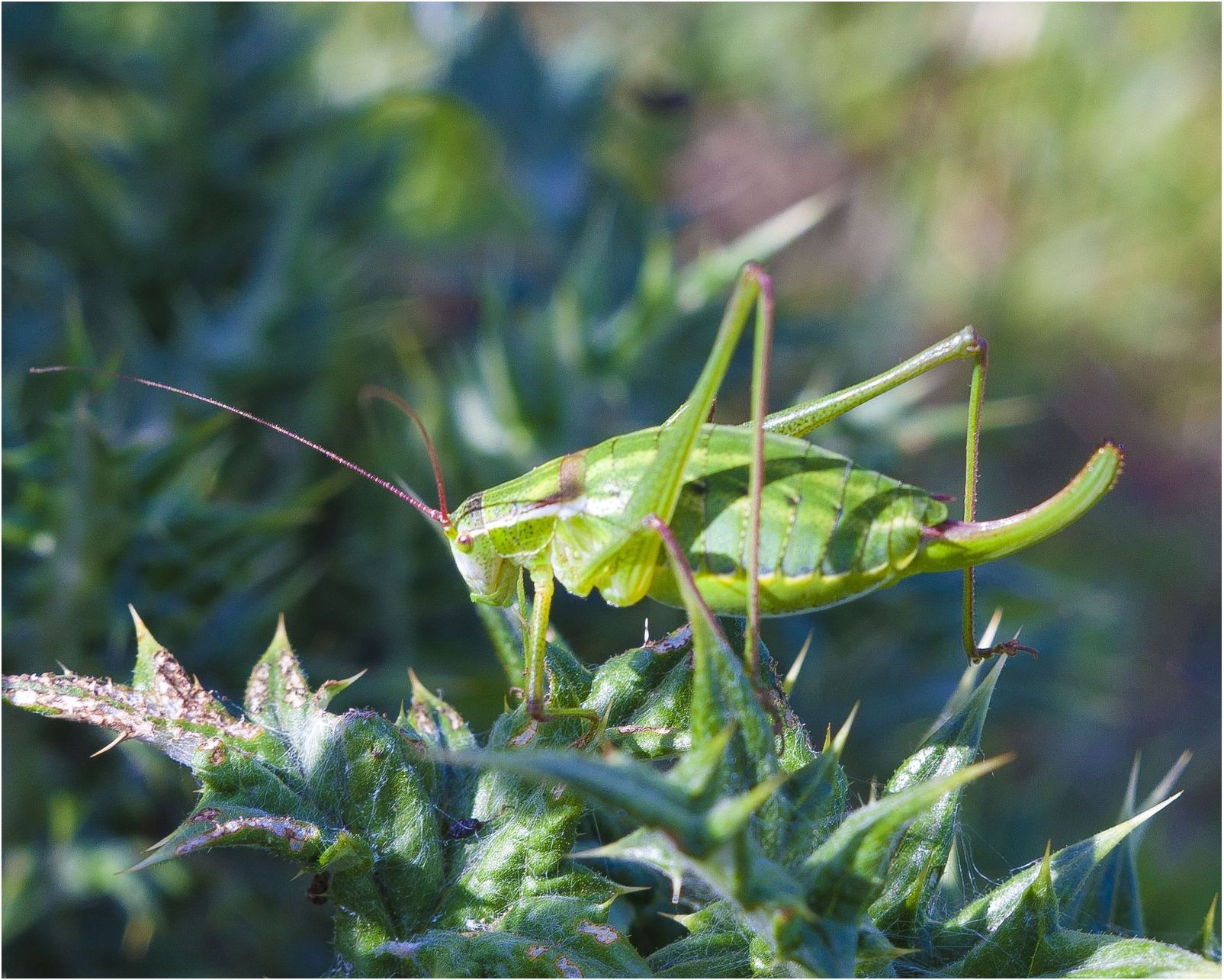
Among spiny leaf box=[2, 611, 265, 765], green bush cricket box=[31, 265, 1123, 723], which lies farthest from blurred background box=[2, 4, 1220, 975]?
green bush cricket box=[31, 265, 1123, 723]

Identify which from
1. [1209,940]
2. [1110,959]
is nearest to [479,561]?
[1110,959]

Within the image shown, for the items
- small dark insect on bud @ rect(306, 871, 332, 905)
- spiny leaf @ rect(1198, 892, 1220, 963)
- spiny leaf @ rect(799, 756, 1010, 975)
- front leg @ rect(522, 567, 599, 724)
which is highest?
front leg @ rect(522, 567, 599, 724)

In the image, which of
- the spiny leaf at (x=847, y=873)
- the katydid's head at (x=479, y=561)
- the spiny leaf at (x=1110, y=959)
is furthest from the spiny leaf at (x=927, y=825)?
Result: the katydid's head at (x=479, y=561)

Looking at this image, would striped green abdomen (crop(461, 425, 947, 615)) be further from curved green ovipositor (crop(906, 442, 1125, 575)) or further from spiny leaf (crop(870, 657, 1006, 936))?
spiny leaf (crop(870, 657, 1006, 936))

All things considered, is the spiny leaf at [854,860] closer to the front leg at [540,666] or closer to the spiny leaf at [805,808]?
the spiny leaf at [805,808]

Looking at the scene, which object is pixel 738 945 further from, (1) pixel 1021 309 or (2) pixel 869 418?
(1) pixel 1021 309

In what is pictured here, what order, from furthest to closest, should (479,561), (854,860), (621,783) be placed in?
(479,561) < (854,860) < (621,783)

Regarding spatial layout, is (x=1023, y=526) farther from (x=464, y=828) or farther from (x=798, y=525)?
(x=464, y=828)

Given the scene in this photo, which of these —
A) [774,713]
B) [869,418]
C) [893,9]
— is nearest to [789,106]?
[893,9]
